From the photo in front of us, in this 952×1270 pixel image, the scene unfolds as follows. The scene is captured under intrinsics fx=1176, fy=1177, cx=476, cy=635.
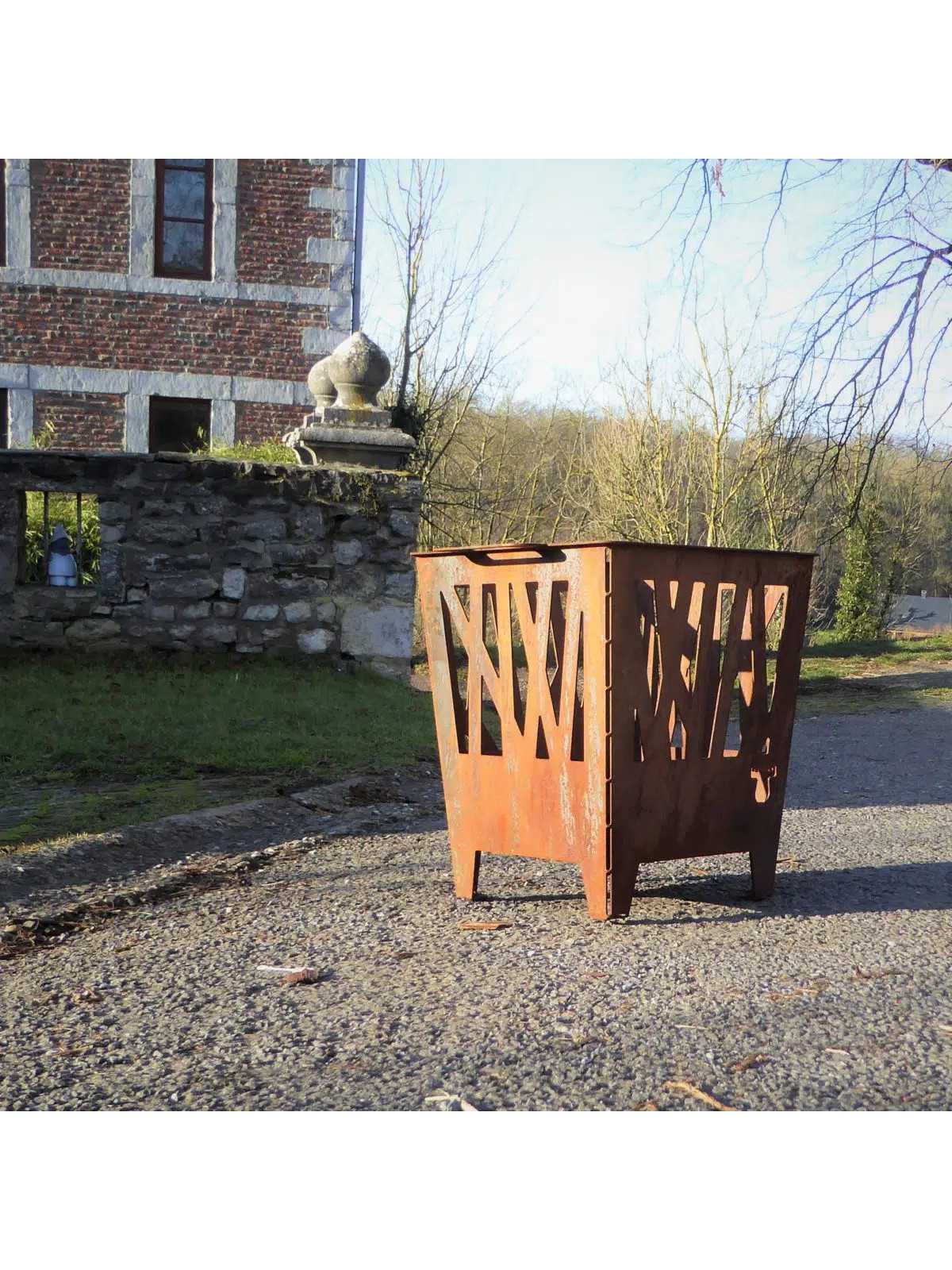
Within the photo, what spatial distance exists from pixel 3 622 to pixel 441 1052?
6906mm

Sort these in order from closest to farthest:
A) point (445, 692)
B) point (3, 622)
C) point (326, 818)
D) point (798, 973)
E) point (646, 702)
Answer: point (798, 973), point (646, 702), point (445, 692), point (326, 818), point (3, 622)

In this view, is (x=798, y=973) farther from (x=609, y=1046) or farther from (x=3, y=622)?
(x=3, y=622)

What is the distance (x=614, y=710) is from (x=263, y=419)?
1108cm

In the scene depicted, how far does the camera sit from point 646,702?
3553 millimetres

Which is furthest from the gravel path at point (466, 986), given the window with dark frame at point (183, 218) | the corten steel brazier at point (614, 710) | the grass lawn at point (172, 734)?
the window with dark frame at point (183, 218)

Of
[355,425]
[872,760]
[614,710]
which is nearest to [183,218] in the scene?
[355,425]

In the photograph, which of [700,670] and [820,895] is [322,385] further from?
[820,895]

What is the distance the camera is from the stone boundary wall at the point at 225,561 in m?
8.56

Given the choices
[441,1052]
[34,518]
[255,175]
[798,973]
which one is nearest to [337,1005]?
[441,1052]

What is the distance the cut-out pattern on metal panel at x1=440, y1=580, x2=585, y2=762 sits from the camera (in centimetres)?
362

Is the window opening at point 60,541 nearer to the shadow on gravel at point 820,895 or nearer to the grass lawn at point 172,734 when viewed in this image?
the grass lawn at point 172,734

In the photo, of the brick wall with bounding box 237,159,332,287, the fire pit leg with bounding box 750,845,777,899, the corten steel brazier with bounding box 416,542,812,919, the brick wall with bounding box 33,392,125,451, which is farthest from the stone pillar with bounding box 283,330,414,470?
the fire pit leg with bounding box 750,845,777,899

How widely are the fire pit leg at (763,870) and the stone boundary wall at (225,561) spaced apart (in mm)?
5175

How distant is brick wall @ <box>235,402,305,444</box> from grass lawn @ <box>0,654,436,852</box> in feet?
19.0
